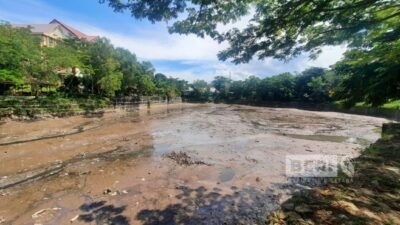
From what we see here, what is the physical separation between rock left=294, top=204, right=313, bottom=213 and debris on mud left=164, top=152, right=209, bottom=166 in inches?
178

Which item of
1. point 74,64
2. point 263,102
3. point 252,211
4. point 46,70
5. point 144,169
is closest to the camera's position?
point 252,211

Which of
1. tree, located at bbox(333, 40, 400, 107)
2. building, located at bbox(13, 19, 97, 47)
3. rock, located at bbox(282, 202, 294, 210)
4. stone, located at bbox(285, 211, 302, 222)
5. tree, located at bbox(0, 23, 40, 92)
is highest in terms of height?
building, located at bbox(13, 19, 97, 47)

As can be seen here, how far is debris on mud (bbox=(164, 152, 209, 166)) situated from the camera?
874cm

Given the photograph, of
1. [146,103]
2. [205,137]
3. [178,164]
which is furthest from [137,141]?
[146,103]

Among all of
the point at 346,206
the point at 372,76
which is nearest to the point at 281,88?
the point at 372,76

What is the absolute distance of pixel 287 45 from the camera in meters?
5.27

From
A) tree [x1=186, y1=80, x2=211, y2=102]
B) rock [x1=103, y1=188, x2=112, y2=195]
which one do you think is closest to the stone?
rock [x1=103, y1=188, x2=112, y2=195]

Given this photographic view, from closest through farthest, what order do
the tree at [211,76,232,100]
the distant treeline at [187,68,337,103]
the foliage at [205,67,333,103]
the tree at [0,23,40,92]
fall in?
the tree at [0,23,40,92], the foliage at [205,67,333,103], the distant treeline at [187,68,337,103], the tree at [211,76,232,100]

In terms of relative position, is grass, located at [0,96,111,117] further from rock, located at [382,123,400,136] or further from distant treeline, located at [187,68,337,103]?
distant treeline, located at [187,68,337,103]

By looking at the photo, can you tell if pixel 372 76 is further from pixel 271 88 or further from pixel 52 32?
pixel 271 88

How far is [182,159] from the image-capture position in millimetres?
9266

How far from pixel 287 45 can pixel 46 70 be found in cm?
2226

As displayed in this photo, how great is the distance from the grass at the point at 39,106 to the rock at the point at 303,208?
62.2 feet

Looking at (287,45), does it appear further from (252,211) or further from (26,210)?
(26,210)
